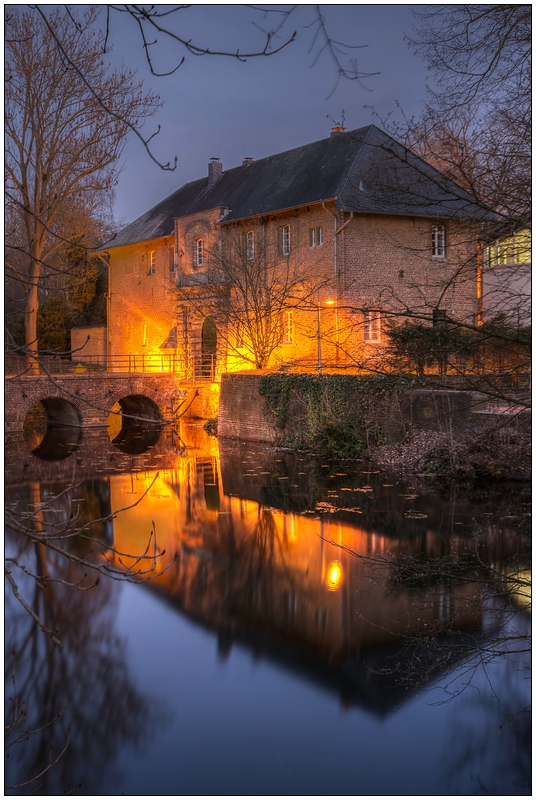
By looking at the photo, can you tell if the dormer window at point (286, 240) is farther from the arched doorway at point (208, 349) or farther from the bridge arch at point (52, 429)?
the bridge arch at point (52, 429)

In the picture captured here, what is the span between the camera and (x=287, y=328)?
26812 mm

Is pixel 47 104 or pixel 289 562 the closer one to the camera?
pixel 289 562

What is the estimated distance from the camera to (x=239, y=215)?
29516 millimetres

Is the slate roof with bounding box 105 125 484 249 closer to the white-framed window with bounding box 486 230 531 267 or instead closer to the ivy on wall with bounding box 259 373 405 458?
the ivy on wall with bounding box 259 373 405 458

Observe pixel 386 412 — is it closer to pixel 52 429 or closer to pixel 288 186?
pixel 288 186

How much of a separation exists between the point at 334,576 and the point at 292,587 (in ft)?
2.22

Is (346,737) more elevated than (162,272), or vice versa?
(162,272)

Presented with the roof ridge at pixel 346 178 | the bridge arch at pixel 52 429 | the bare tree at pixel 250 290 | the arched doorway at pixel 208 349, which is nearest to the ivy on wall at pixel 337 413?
the bare tree at pixel 250 290

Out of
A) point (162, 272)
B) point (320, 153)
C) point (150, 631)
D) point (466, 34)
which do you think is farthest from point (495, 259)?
point (162, 272)

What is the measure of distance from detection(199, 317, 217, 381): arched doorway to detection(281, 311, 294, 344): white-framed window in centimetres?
416

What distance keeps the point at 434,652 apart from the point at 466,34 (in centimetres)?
607

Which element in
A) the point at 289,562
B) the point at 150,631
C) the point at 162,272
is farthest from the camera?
the point at 162,272

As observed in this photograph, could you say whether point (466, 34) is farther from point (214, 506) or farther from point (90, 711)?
point (214, 506)

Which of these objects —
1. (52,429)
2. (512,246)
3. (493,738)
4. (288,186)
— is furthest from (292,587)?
(52,429)
